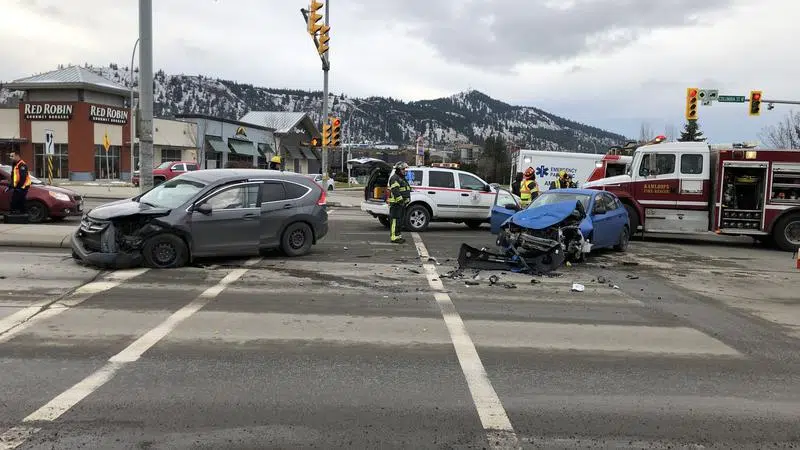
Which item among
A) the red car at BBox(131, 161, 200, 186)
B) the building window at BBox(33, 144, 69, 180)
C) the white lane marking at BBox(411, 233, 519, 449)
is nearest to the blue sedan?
the white lane marking at BBox(411, 233, 519, 449)

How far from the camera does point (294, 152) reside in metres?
71.6

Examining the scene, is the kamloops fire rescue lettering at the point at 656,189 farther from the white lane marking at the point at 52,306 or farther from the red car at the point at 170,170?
the red car at the point at 170,170

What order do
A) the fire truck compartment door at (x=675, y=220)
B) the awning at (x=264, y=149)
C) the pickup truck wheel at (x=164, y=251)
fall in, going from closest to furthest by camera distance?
1. the pickup truck wheel at (x=164, y=251)
2. the fire truck compartment door at (x=675, y=220)
3. the awning at (x=264, y=149)

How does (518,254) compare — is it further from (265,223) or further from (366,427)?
(366,427)

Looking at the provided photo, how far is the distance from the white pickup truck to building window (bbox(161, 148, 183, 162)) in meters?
39.1

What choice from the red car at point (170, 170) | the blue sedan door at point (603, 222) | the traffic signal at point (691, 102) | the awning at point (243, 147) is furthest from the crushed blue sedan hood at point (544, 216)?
the awning at point (243, 147)

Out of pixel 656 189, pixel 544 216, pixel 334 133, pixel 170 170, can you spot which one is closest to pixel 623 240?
pixel 544 216

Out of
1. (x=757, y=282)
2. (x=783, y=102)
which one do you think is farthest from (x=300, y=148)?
(x=757, y=282)

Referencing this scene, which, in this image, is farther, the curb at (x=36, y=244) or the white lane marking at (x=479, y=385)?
the curb at (x=36, y=244)

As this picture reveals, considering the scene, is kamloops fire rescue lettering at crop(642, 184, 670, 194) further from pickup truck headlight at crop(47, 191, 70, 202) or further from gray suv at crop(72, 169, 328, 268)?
pickup truck headlight at crop(47, 191, 70, 202)

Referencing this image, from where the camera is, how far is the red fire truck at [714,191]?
1558 centimetres

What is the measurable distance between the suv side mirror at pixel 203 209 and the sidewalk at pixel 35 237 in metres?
3.17

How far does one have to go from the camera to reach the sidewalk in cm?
1169

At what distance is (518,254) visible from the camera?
1047 centimetres
